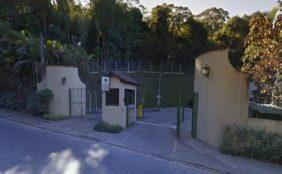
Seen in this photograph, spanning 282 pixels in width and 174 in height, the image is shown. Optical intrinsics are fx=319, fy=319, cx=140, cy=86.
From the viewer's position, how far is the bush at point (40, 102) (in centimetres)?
1645

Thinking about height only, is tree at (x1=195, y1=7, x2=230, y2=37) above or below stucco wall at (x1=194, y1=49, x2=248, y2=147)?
above

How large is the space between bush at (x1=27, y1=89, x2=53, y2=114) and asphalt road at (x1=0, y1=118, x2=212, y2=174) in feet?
15.3

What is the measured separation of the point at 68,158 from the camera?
8.84 m

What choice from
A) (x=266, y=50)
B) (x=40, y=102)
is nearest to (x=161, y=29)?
(x=40, y=102)

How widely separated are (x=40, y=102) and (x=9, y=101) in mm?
3269

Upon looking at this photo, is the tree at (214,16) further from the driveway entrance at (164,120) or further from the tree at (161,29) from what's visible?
the driveway entrance at (164,120)

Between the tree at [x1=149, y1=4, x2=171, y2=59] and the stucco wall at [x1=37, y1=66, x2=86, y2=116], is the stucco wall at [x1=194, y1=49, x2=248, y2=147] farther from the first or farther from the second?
the tree at [x1=149, y1=4, x2=171, y2=59]

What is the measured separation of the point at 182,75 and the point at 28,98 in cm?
2415

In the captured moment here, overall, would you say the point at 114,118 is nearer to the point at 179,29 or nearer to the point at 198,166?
the point at 198,166

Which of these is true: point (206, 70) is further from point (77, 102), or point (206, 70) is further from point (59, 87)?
point (59, 87)

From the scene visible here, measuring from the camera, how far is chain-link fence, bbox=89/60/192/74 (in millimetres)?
29888

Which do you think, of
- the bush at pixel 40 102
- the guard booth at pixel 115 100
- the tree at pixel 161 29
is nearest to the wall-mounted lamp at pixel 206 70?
the guard booth at pixel 115 100

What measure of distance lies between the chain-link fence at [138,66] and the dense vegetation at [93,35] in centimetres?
68

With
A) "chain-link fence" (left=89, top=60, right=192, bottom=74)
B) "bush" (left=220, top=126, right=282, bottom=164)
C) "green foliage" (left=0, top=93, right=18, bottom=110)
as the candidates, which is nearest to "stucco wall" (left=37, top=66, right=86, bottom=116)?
"green foliage" (left=0, top=93, right=18, bottom=110)
